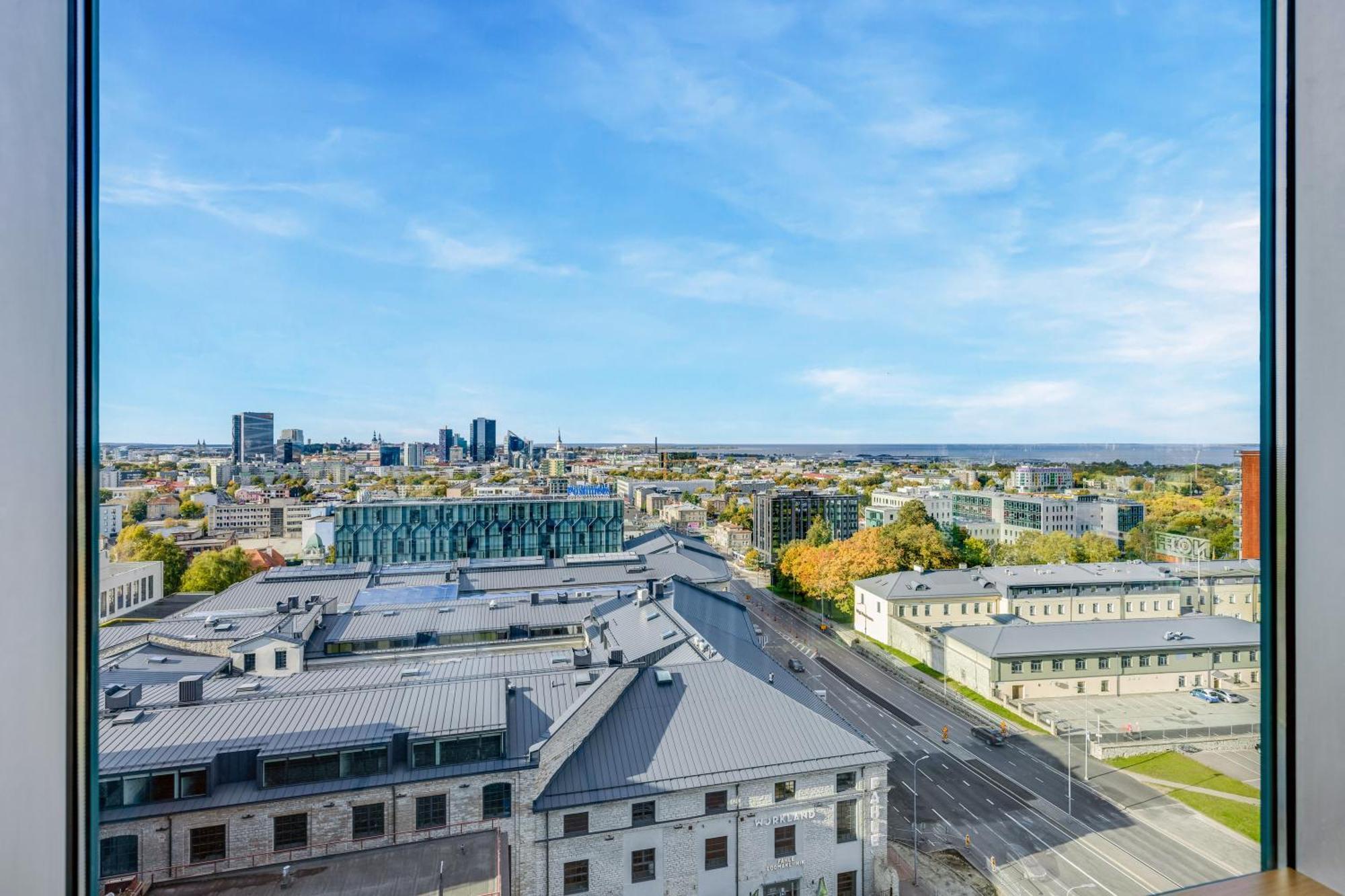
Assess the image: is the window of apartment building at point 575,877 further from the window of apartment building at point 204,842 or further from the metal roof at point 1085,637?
the metal roof at point 1085,637

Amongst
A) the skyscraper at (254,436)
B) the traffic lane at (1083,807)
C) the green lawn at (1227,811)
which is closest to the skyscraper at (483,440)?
the skyscraper at (254,436)

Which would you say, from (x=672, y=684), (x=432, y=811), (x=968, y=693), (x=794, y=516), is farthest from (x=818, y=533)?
(x=432, y=811)

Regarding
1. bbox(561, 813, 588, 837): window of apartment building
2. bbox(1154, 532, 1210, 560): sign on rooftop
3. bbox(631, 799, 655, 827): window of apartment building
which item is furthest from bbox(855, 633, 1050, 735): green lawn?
bbox(561, 813, 588, 837): window of apartment building

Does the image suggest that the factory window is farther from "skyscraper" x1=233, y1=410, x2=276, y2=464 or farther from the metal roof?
"skyscraper" x1=233, y1=410, x2=276, y2=464

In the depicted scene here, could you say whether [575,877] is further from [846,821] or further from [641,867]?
[846,821]
